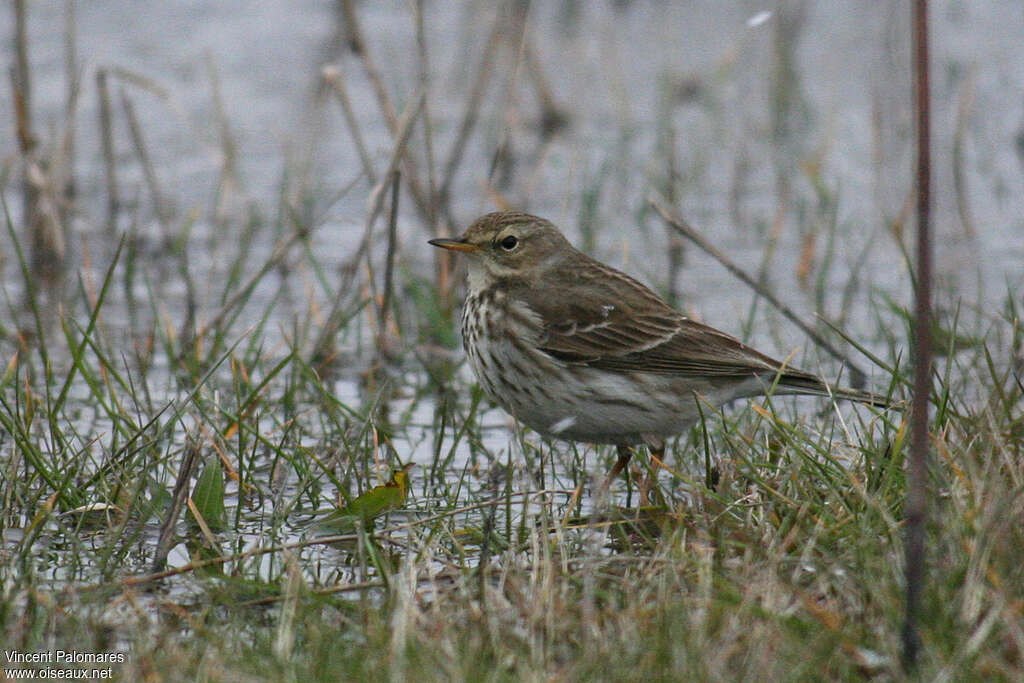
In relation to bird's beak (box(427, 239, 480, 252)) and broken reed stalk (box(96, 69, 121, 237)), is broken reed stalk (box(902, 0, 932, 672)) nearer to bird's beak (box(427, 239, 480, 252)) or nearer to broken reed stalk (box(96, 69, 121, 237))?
bird's beak (box(427, 239, 480, 252))

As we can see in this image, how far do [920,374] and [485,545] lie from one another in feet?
5.00

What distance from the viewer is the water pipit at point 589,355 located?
5.74 metres

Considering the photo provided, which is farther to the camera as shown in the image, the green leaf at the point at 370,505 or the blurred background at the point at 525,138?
the blurred background at the point at 525,138

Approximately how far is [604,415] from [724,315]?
275 centimetres

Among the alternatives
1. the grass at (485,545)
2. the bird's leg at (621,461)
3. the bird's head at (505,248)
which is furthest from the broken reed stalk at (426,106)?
the bird's leg at (621,461)

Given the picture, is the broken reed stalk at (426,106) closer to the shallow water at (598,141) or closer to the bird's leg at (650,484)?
the shallow water at (598,141)

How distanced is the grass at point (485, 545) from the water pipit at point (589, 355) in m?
0.19

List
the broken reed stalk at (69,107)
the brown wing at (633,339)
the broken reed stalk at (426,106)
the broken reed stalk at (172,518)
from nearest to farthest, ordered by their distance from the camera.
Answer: the broken reed stalk at (172,518)
the brown wing at (633,339)
the broken reed stalk at (426,106)
the broken reed stalk at (69,107)

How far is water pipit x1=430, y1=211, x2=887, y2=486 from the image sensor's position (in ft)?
18.8

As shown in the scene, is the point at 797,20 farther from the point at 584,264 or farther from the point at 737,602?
the point at 737,602

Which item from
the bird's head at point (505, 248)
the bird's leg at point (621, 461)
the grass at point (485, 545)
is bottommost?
the grass at point (485, 545)

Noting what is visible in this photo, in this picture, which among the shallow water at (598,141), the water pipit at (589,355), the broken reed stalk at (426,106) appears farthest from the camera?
the shallow water at (598,141)

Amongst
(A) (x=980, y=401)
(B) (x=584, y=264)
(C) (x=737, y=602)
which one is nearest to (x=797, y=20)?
(B) (x=584, y=264)

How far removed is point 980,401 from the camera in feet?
18.1
